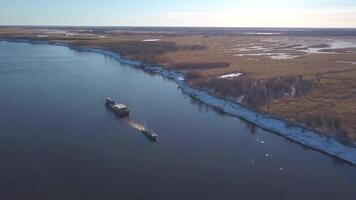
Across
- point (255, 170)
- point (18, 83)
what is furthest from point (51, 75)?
point (255, 170)

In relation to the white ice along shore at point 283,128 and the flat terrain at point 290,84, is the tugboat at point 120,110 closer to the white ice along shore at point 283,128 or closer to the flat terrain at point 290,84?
the white ice along shore at point 283,128

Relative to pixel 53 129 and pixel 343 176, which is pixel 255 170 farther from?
pixel 53 129

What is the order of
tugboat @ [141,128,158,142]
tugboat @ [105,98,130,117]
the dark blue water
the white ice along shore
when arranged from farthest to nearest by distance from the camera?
tugboat @ [105,98,130,117]
tugboat @ [141,128,158,142]
the white ice along shore
the dark blue water

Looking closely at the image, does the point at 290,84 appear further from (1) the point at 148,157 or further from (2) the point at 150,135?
(1) the point at 148,157

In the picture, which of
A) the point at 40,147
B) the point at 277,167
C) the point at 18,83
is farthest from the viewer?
the point at 18,83

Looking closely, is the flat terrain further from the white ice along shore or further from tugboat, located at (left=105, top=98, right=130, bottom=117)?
tugboat, located at (left=105, top=98, right=130, bottom=117)

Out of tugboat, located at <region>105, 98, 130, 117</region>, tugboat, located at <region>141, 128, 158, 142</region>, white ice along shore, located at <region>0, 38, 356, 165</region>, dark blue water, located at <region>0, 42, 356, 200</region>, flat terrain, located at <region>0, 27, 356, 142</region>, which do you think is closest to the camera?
dark blue water, located at <region>0, 42, 356, 200</region>

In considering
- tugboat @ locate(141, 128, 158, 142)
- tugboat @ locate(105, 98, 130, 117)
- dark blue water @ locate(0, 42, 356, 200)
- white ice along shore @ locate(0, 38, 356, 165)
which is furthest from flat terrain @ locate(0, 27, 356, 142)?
tugboat @ locate(105, 98, 130, 117)

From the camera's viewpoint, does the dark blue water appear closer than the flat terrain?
Yes
